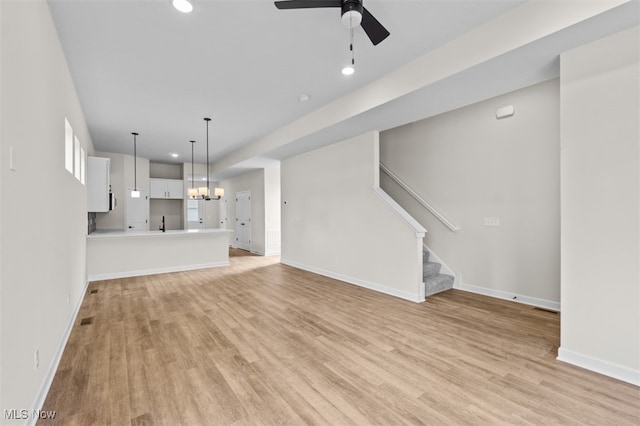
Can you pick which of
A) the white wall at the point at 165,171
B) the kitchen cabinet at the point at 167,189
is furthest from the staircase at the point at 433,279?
the white wall at the point at 165,171

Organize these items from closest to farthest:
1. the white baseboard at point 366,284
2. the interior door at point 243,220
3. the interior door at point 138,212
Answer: the white baseboard at point 366,284 → the interior door at point 138,212 → the interior door at point 243,220

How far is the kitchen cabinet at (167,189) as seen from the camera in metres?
9.01

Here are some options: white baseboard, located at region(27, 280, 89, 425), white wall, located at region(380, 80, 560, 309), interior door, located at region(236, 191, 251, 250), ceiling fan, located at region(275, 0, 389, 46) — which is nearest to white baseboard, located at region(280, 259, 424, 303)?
white wall, located at region(380, 80, 560, 309)

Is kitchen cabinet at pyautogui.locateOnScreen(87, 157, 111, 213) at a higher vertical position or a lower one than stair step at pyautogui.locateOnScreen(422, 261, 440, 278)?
higher

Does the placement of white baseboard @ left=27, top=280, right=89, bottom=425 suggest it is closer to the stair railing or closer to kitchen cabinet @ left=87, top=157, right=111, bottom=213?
kitchen cabinet @ left=87, top=157, right=111, bottom=213

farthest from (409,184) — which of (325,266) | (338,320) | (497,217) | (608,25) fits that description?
(608,25)

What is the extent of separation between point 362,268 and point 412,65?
3206 mm

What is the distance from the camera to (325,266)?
5887 millimetres

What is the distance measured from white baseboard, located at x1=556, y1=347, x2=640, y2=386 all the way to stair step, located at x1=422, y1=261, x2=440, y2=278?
2338 millimetres

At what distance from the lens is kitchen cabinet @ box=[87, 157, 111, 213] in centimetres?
541

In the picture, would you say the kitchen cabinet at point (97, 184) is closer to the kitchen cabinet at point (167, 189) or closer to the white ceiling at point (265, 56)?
the white ceiling at point (265, 56)

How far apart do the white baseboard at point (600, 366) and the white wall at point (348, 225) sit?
181 centimetres

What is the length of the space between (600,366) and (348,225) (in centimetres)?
364

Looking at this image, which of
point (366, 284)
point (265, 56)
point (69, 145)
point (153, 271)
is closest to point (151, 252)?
point (153, 271)
